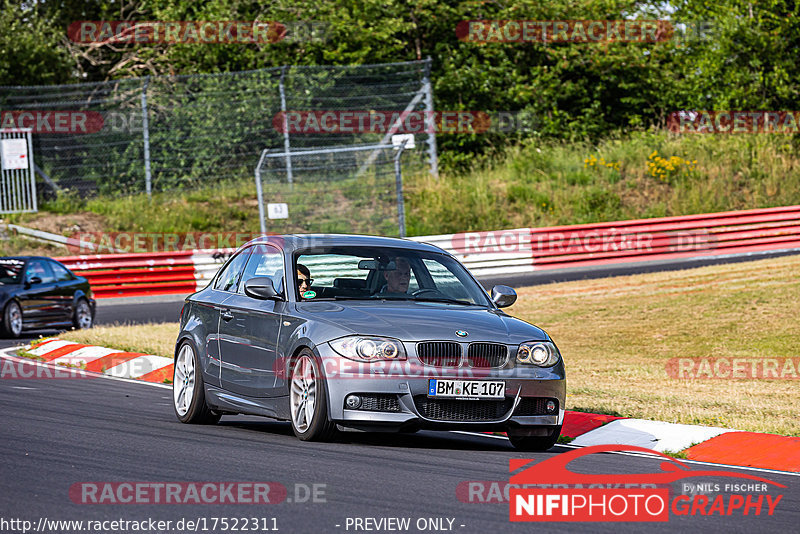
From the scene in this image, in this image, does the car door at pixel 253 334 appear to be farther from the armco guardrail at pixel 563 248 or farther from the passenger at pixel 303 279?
the armco guardrail at pixel 563 248

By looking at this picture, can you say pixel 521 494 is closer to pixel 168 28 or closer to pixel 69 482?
pixel 69 482

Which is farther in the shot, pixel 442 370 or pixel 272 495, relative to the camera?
pixel 442 370

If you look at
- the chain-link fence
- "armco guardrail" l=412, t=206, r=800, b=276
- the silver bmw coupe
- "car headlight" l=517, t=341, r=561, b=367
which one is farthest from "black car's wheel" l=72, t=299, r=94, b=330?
"car headlight" l=517, t=341, r=561, b=367

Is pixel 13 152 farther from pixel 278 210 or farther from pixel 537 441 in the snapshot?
pixel 537 441

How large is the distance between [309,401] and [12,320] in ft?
40.5

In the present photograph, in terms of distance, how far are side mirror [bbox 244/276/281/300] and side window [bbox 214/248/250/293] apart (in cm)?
90

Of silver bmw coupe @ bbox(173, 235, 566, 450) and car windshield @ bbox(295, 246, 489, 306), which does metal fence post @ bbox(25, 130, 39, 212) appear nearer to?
silver bmw coupe @ bbox(173, 235, 566, 450)

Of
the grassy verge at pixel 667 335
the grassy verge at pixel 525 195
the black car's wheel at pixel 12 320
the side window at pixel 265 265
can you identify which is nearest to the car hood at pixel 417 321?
the side window at pixel 265 265

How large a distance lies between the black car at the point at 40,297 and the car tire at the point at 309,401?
1203 cm

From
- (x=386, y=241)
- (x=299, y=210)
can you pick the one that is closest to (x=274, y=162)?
(x=299, y=210)

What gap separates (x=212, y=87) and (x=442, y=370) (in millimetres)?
24249

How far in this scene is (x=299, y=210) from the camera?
29.7 meters

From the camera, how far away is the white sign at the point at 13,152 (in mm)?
30022

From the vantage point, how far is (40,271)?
20.9m
